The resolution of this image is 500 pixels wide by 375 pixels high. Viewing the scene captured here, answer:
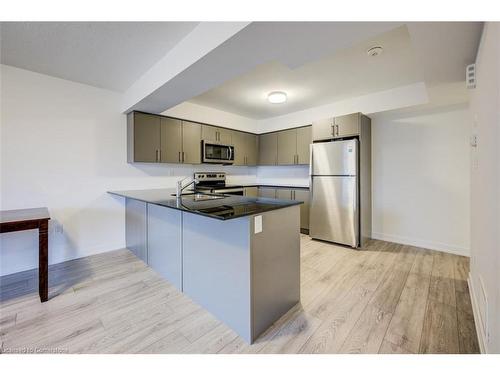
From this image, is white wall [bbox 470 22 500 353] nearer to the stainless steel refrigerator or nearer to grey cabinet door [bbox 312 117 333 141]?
the stainless steel refrigerator

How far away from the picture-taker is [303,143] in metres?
4.04

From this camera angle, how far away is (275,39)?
142 centimetres

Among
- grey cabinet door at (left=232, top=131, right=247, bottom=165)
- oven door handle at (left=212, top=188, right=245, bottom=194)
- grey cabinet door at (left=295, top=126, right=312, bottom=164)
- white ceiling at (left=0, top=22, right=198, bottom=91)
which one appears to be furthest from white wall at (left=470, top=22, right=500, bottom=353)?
grey cabinet door at (left=232, top=131, right=247, bottom=165)

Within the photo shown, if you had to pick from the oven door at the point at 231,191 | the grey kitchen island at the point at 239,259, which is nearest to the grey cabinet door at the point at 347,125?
the oven door at the point at 231,191

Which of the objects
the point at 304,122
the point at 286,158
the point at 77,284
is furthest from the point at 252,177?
the point at 77,284

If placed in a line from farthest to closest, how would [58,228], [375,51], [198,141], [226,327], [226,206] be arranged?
1. [198,141]
2. [58,228]
3. [375,51]
4. [226,206]
5. [226,327]

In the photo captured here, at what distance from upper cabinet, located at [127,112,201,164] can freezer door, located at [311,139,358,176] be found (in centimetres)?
204

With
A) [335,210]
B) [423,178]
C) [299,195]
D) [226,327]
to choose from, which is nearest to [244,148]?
[299,195]

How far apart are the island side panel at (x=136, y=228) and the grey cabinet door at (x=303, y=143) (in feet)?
9.29

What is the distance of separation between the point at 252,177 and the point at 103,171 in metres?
3.06

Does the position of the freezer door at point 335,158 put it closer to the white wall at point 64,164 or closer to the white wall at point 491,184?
Answer: the white wall at point 491,184

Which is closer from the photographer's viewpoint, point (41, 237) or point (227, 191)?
point (41, 237)

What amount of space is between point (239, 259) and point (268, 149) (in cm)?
349

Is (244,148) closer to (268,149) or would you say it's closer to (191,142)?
(268,149)
